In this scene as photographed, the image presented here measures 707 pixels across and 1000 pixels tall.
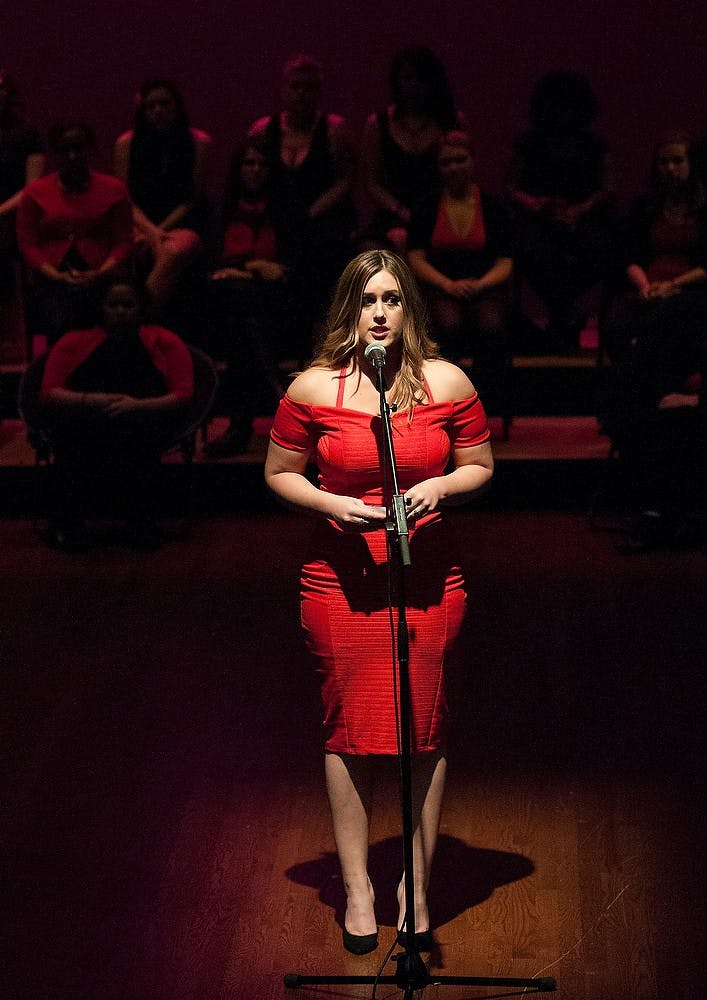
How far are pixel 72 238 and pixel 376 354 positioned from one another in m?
4.67

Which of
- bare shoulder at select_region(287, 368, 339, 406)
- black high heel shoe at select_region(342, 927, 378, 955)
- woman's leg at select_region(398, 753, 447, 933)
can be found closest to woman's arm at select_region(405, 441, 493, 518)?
bare shoulder at select_region(287, 368, 339, 406)

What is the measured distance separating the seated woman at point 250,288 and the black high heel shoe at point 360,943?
3.99 metres

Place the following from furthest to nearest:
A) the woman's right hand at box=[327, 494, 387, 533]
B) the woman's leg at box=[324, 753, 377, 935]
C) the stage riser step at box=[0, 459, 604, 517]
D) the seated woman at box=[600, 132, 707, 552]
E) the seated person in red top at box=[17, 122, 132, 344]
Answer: the seated person in red top at box=[17, 122, 132, 344] < the stage riser step at box=[0, 459, 604, 517] < the seated woman at box=[600, 132, 707, 552] < the woman's leg at box=[324, 753, 377, 935] < the woman's right hand at box=[327, 494, 387, 533]

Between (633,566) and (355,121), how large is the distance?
3910 mm

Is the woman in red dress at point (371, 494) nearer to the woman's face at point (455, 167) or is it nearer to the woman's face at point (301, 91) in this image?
the woman's face at point (455, 167)

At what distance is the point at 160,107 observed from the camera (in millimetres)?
7453

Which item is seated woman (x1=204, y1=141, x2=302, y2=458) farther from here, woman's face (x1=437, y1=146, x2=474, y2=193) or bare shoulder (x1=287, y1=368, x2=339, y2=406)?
bare shoulder (x1=287, y1=368, x2=339, y2=406)

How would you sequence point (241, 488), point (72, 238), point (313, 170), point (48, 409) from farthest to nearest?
point (313, 170) → point (72, 238) → point (241, 488) → point (48, 409)

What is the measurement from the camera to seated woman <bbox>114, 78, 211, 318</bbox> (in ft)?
24.6

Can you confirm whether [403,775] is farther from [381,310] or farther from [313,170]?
[313,170]

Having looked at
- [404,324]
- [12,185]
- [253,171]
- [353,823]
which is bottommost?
[353,823]

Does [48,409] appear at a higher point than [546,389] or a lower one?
higher

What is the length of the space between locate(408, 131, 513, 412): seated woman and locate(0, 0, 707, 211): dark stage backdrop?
195 centimetres

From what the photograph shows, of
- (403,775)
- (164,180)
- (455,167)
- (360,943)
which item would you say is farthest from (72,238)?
(403,775)
